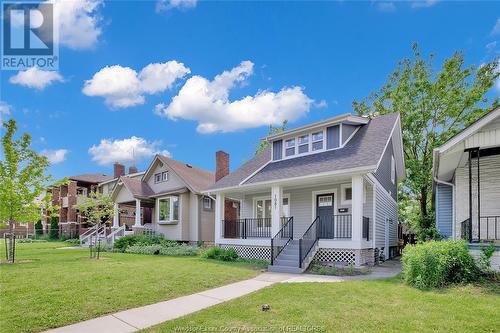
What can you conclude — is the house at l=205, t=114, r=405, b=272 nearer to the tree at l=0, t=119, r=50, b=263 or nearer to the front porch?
the front porch

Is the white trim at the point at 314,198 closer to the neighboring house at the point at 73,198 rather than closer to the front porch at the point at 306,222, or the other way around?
the front porch at the point at 306,222

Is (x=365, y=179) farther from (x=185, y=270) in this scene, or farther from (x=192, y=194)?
(x=192, y=194)

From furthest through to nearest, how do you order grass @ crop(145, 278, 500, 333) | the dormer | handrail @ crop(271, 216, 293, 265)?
the dormer
handrail @ crop(271, 216, 293, 265)
grass @ crop(145, 278, 500, 333)

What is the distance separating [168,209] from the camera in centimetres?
2338

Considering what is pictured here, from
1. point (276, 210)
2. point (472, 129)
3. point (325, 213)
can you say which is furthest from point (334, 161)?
point (472, 129)

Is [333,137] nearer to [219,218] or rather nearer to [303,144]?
[303,144]

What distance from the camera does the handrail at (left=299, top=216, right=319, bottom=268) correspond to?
455 inches

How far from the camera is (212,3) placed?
1204 centimetres

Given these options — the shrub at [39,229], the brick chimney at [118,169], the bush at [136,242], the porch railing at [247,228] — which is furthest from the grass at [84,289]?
the shrub at [39,229]

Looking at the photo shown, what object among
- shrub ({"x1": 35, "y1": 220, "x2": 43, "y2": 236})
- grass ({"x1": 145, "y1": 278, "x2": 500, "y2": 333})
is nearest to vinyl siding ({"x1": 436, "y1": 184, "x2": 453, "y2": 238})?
grass ({"x1": 145, "y1": 278, "x2": 500, "y2": 333})

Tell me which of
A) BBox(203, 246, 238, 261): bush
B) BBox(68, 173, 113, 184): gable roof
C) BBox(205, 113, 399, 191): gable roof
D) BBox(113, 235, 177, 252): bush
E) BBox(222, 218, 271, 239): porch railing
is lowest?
BBox(113, 235, 177, 252): bush

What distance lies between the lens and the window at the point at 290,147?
1672 cm

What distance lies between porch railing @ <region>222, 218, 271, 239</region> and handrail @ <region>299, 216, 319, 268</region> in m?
Answer: 3.69

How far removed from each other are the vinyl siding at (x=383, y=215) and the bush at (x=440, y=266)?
6228mm
